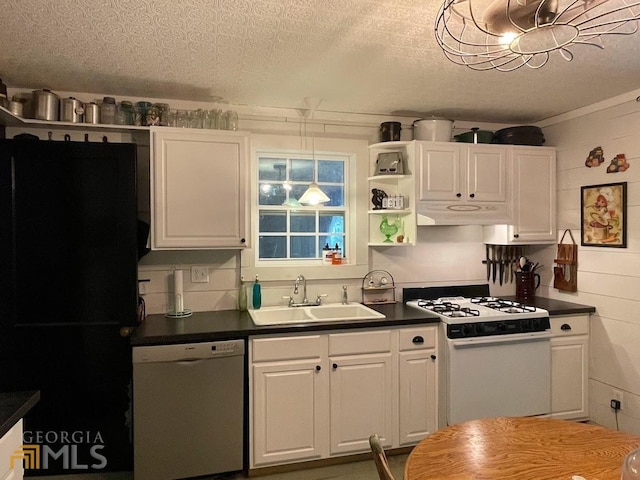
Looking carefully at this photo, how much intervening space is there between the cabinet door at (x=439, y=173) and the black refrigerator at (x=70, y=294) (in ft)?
6.57

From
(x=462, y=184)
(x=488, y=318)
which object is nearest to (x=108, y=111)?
(x=462, y=184)

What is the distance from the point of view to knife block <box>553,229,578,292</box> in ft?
11.1

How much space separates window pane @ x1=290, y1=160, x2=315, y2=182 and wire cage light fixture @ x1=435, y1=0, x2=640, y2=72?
1427 millimetres

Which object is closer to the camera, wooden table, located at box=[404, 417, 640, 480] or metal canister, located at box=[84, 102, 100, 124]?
wooden table, located at box=[404, 417, 640, 480]

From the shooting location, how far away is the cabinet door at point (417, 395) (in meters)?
2.82

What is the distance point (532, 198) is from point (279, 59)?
7.73 ft

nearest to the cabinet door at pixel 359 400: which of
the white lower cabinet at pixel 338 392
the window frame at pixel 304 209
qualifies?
the white lower cabinet at pixel 338 392

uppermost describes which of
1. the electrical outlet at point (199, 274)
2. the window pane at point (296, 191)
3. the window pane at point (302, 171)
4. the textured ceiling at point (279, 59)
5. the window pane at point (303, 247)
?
the textured ceiling at point (279, 59)

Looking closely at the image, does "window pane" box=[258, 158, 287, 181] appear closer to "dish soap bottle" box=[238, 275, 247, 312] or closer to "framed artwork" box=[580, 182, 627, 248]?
"dish soap bottle" box=[238, 275, 247, 312]

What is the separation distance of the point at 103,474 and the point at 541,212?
3684 millimetres

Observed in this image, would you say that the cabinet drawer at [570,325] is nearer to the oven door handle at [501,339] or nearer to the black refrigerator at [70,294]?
the oven door handle at [501,339]

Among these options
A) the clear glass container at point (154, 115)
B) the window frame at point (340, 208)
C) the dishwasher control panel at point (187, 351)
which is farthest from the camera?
the window frame at point (340, 208)

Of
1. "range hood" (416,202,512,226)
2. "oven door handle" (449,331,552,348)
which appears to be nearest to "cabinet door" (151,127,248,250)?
"range hood" (416,202,512,226)

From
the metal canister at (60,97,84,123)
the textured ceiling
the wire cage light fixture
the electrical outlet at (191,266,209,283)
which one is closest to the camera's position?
the wire cage light fixture
